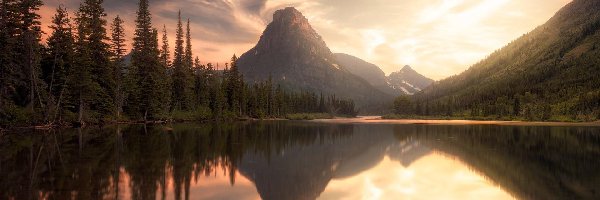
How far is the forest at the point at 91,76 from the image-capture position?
179ft

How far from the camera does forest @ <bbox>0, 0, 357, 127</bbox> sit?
5444 cm

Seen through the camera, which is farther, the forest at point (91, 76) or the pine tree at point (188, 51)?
the pine tree at point (188, 51)

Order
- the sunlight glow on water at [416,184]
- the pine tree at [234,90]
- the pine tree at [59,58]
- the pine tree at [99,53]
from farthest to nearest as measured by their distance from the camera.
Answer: the pine tree at [234,90] < the pine tree at [99,53] < the pine tree at [59,58] < the sunlight glow on water at [416,184]

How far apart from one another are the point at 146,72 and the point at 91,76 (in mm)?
22424

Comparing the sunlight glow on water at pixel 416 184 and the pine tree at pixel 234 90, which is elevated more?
the pine tree at pixel 234 90

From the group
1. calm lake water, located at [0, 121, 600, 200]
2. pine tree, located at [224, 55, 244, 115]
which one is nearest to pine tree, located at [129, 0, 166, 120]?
pine tree, located at [224, 55, 244, 115]

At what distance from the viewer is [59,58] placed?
6106cm

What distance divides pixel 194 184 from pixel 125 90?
6919 centimetres

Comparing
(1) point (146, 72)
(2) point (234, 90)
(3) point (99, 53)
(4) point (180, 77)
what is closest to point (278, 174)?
(3) point (99, 53)

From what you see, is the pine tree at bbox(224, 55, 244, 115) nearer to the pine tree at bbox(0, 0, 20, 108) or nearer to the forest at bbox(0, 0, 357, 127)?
the forest at bbox(0, 0, 357, 127)

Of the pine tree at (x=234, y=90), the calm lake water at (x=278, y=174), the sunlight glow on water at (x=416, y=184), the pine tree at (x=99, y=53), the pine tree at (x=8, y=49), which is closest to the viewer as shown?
the calm lake water at (x=278, y=174)

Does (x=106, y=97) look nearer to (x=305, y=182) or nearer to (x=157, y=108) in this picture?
(x=157, y=108)

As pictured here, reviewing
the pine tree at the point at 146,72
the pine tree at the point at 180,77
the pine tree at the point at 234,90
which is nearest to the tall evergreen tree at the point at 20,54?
the pine tree at the point at 146,72

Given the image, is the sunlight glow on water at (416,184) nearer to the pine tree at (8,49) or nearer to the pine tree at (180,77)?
the pine tree at (8,49)
